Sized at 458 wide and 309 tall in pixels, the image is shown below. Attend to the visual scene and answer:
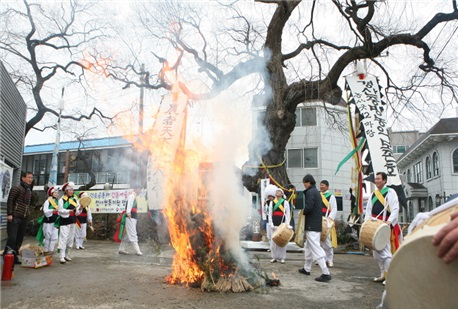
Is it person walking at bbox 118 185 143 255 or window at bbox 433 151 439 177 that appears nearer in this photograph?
person walking at bbox 118 185 143 255

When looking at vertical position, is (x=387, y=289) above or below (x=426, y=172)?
below

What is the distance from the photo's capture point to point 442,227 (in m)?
1.49

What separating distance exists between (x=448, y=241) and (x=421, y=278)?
0.29m

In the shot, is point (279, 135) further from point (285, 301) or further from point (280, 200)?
point (285, 301)

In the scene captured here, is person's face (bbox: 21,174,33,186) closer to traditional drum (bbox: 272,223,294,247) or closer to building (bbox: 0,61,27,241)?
building (bbox: 0,61,27,241)

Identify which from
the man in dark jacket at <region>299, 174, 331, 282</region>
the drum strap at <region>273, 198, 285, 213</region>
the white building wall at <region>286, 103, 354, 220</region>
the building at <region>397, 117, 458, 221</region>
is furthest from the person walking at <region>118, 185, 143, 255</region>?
the building at <region>397, 117, 458, 221</region>

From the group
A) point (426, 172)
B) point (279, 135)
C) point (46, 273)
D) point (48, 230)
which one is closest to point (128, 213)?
point (48, 230)

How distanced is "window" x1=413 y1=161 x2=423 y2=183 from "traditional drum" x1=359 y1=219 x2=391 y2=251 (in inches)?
1193

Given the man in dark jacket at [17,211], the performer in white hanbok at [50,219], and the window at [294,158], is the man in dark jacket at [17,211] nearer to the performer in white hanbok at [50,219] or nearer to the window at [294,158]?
the performer in white hanbok at [50,219]

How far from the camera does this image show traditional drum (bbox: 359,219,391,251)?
5.78 meters

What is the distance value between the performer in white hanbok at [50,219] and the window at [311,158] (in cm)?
1939

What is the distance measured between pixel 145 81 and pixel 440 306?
13922mm

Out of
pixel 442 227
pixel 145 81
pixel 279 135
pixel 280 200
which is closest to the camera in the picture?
pixel 442 227

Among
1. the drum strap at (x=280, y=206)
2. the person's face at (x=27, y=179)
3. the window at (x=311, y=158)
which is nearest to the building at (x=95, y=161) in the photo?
the window at (x=311, y=158)
